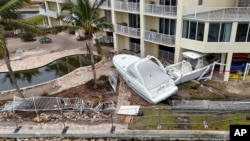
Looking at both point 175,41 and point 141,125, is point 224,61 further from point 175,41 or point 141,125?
point 141,125

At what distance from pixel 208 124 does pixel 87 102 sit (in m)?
9.50

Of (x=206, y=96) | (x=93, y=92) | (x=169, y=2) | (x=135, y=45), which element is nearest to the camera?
(x=206, y=96)

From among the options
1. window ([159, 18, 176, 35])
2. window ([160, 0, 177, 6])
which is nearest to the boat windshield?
window ([159, 18, 176, 35])

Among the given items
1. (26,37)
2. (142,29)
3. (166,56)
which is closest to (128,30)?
(142,29)

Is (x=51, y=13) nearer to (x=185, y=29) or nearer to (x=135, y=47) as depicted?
(x=135, y=47)

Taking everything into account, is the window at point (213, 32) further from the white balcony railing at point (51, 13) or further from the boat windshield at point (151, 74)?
the white balcony railing at point (51, 13)

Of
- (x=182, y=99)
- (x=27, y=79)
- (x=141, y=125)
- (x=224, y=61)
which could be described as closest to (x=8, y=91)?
(x=27, y=79)

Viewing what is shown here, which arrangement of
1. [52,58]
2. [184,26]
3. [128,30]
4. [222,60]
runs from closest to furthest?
1. [184,26]
2. [222,60]
3. [128,30]
4. [52,58]

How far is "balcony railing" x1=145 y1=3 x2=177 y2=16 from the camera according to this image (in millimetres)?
23016

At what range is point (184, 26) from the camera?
22.8 metres

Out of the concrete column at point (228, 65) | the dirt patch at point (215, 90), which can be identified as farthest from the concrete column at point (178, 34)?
the concrete column at point (228, 65)

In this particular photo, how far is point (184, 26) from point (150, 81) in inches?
274

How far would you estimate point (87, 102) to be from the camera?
779 inches

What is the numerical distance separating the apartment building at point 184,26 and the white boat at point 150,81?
4.62m
